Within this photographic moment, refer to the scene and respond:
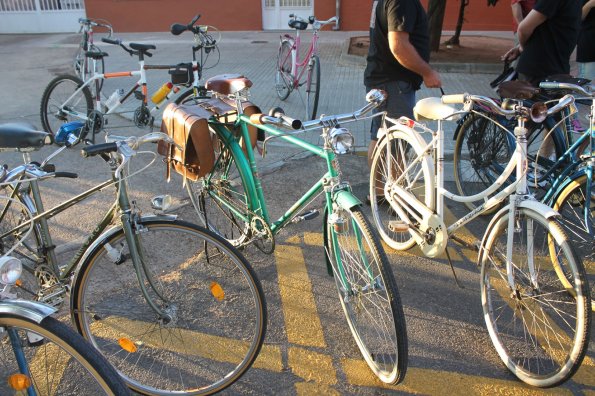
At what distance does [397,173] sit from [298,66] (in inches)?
174

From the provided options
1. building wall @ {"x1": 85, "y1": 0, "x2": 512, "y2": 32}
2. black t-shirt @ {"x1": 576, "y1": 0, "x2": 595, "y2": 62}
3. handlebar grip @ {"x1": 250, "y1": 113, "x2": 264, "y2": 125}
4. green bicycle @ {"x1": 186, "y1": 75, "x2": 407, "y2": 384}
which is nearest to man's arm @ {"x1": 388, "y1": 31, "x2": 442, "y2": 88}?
green bicycle @ {"x1": 186, "y1": 75, "x2": 407, "y2": 384}

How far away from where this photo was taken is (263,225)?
10.6 feet

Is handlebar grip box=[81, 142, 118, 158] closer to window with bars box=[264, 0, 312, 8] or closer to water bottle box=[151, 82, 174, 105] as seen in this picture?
water bottle box=[151, 82, 174, 105]

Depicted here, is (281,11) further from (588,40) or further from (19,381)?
(19,381)

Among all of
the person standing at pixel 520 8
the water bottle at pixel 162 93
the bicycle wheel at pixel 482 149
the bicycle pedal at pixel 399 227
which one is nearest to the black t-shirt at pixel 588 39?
the person standing at pixel 520 8

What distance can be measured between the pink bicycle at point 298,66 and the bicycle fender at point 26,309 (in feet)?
18.1

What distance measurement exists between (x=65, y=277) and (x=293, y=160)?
3270 mm

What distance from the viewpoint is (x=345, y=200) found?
2461mm

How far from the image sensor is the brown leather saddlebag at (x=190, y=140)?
3.10 metres

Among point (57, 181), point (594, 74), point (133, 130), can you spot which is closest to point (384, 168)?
point (594, 74)

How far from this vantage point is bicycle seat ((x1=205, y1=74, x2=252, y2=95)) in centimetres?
332

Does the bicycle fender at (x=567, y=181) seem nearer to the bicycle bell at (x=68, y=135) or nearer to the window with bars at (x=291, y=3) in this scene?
the bicycle bell at (x=68, y=135)

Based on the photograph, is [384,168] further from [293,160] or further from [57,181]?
[57,181]

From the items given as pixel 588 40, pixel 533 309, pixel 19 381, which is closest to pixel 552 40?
pixel 588 40
